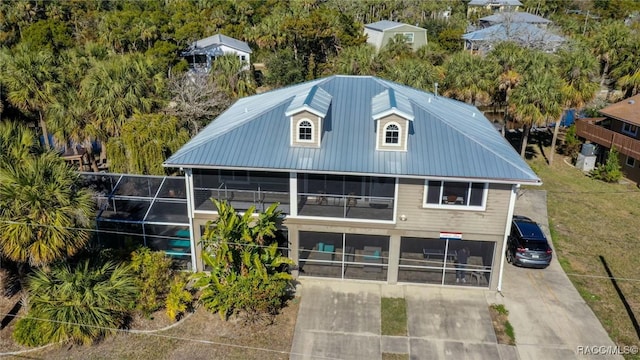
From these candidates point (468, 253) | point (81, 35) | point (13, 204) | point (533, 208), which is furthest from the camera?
point (81, 35)

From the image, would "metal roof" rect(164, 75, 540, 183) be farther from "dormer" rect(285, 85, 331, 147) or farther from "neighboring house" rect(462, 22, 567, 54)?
"neighboring house" rect(462, 22, 567, 54)

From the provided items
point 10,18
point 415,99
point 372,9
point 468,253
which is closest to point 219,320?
point 468,253

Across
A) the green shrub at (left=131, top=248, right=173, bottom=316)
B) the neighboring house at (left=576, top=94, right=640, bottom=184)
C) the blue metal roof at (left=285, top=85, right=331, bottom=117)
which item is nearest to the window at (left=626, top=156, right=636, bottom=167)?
the neighboring house at (left=576, top=94, right=640, bottom=184)

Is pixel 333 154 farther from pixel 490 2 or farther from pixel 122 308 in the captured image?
pixel 490 2

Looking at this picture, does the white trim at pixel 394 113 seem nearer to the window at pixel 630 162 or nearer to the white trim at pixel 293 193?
the white trim at pixel 293 193

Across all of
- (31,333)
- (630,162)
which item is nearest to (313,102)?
(31,333)
